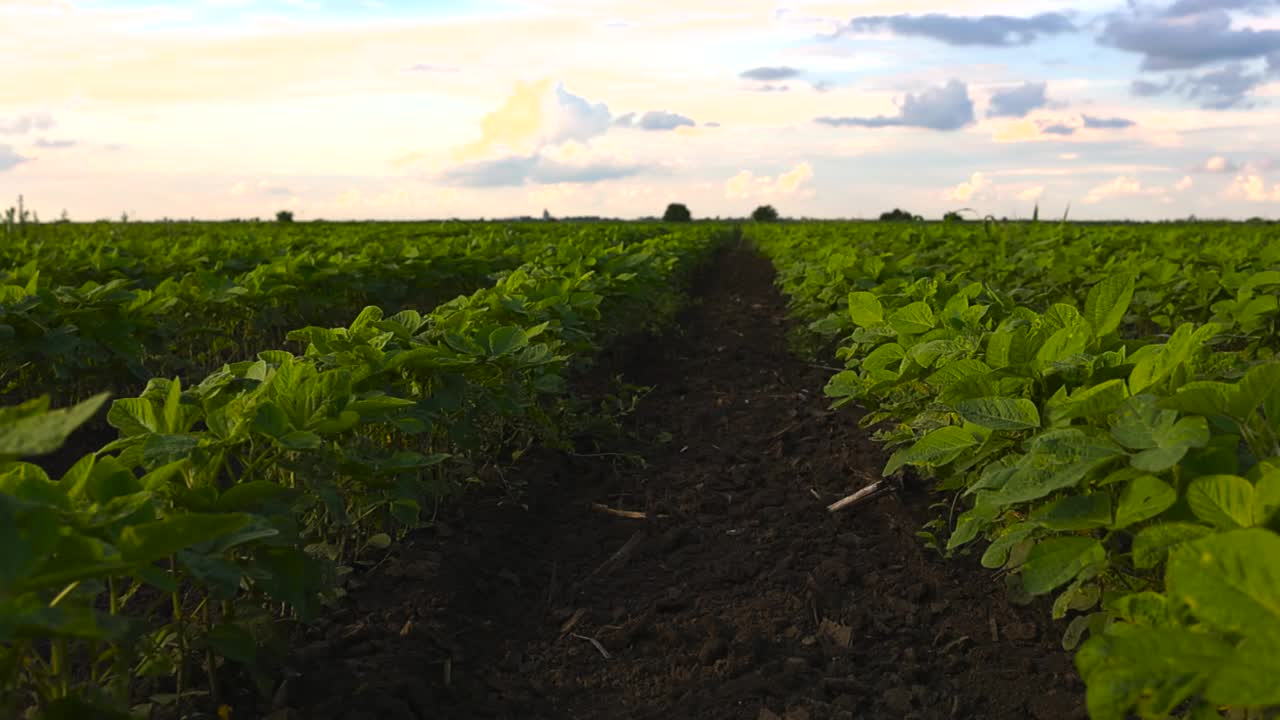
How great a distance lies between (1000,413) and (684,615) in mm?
1432

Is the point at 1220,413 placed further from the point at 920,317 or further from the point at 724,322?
the point at 724,322

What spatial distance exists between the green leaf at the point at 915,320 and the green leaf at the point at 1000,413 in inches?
Answer: 38.8

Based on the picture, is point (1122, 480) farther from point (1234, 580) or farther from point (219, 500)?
point (219, 500)

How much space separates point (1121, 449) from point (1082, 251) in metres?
6.49

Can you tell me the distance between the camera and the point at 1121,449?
5.93ft

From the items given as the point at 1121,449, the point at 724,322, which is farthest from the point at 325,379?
the point at 724,322

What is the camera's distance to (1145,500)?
176 centimetres

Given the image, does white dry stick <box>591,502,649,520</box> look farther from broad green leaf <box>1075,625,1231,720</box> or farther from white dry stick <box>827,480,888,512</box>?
broad green leaf <box>1075,625,1231,720</box>

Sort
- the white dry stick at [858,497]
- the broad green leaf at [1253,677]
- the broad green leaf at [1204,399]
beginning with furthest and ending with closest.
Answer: the white dry stick at [858,497]
the broad green leaf at [1204,399]
the broad green leaf at [1253,677]

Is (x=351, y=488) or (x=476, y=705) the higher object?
(x=351, y=488)

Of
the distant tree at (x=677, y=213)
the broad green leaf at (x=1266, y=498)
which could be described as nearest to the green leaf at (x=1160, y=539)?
the broad green leaf at (x=1266, y=498)

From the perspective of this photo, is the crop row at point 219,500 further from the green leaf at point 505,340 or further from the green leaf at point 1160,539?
the green leaf at point 1160,539

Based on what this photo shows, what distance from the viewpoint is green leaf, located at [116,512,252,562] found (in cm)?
154

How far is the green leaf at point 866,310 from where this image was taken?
11.8ft
